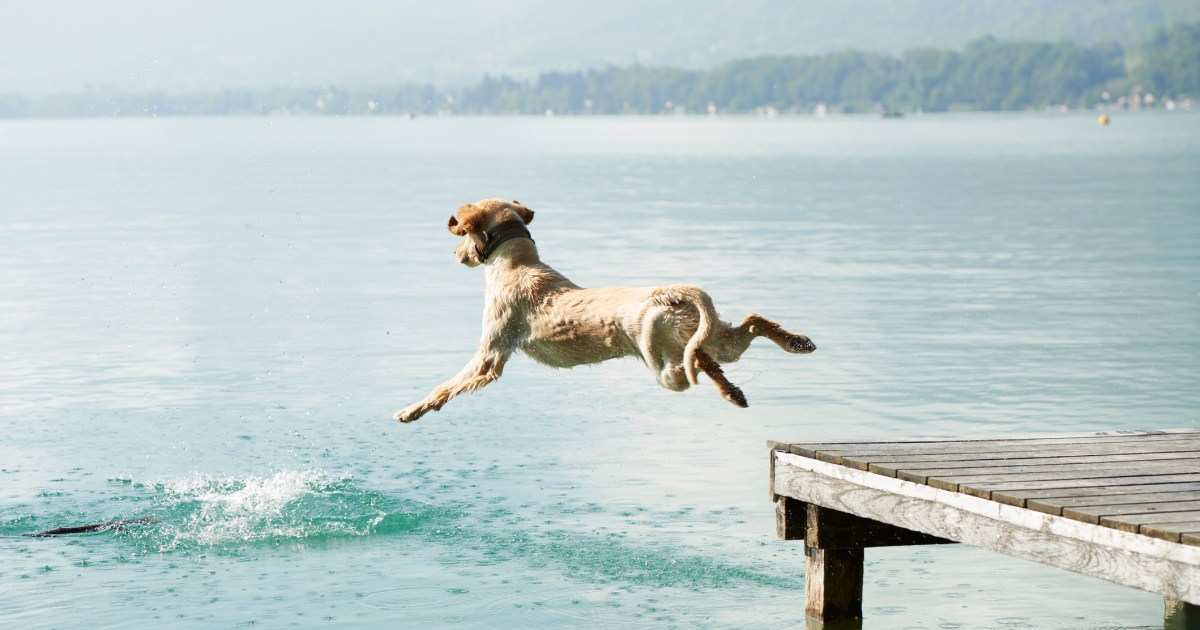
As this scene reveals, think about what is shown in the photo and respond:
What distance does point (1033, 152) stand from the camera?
8694 centimetres

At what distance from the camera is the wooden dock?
6.94 m

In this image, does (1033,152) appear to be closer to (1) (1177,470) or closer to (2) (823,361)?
(2) (823,361)

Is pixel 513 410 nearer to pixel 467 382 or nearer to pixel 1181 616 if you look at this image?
pixel 467 382

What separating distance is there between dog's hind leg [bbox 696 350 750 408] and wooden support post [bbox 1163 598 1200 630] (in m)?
3.67

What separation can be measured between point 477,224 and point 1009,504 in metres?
3.33

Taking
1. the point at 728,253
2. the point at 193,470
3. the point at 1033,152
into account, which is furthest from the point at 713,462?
the point at 1033,152

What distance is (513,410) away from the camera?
16219 millimetres

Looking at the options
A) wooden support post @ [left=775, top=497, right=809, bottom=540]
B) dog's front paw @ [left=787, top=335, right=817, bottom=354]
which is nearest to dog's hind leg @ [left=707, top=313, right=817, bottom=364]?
dog's front paw @ [left=787, top=335, right=817, bottom=354]

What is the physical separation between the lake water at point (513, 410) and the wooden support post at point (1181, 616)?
0.62 feet

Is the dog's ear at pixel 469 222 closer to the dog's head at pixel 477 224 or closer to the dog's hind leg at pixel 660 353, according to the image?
the dog's head at pixel 477 224

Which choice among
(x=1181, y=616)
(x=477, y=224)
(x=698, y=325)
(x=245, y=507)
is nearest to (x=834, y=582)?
(x=698, y=325)

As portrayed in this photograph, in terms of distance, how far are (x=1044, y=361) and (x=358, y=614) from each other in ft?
35.3

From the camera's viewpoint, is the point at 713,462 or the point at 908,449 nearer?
the point at 908,449

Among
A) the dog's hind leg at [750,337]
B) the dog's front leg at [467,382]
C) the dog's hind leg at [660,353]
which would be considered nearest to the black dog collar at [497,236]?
the dog's front leg at [467,382]
